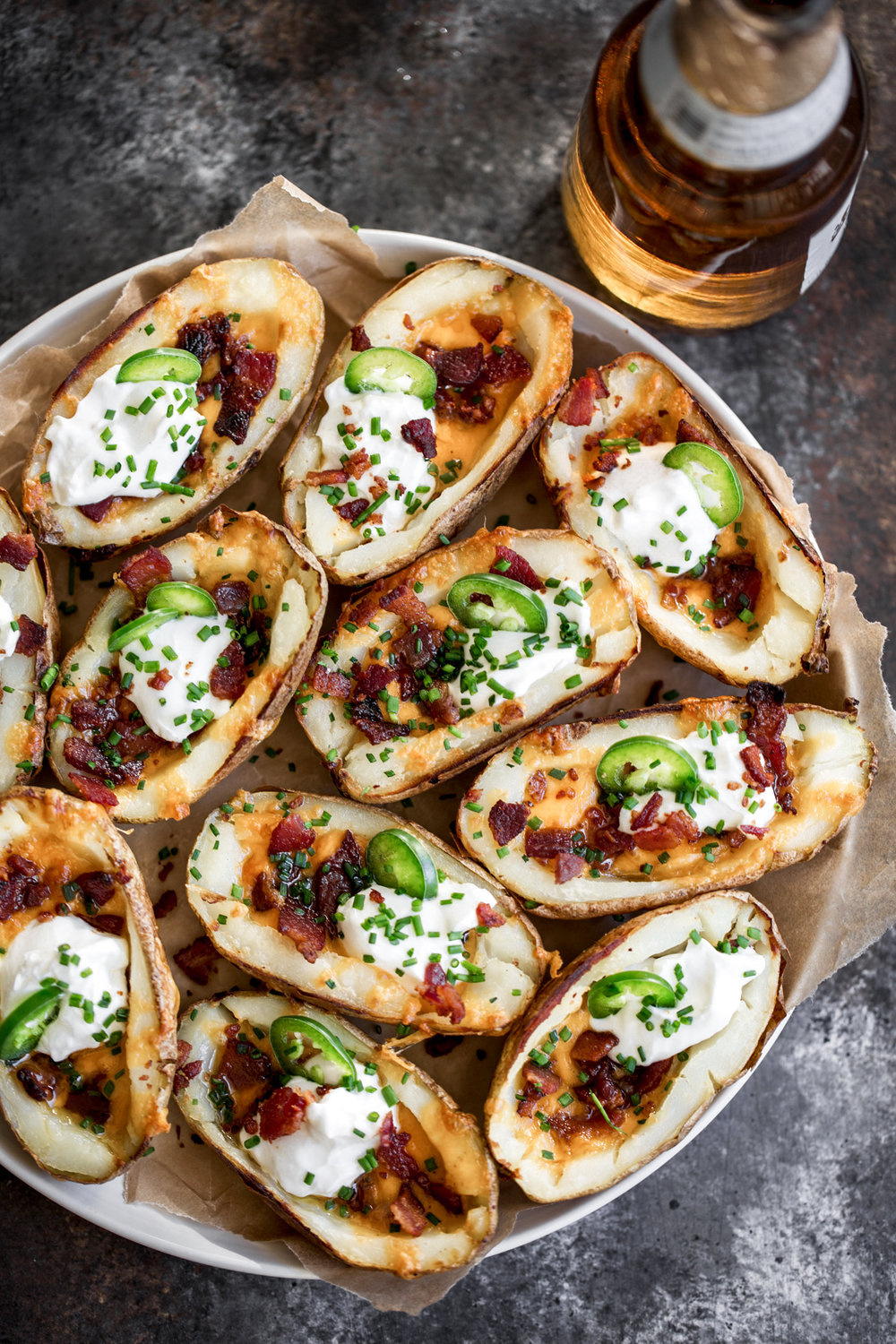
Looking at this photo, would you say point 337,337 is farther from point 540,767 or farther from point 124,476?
point 540,767

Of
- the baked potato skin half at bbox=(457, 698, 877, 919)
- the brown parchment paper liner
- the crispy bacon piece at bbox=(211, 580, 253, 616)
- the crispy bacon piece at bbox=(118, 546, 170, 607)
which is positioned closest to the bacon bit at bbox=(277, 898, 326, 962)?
the brown parchment paper liner

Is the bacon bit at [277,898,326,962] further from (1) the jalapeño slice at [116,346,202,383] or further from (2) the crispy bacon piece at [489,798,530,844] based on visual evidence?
(1) the jalapeño slice at [116,346,202,383]

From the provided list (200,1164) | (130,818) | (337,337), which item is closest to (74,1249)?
(200,1164)

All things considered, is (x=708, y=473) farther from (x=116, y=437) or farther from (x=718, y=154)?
(x=116, y=437)

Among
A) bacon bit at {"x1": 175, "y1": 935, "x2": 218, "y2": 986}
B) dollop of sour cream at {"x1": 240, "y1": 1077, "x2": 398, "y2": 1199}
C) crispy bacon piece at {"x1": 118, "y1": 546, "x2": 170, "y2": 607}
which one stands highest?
crispy bacon piece at {"x1": 118, "y1": 546, "x2": 170, "y2": 607}

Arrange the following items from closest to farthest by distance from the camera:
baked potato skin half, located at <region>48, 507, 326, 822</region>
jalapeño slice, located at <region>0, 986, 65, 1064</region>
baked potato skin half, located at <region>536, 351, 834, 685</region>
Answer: jalapeño slice, located at <region>0, 986, 65, 1064</region>, baked potato skin half, located at <region>48, 507, 326, 822</region>, baked potato skin half, located at <region>536, 351, 834, 685</region>

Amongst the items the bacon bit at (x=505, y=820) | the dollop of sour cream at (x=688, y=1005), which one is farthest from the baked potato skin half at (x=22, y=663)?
the dollop of sour cream at (x=688, y=1005)

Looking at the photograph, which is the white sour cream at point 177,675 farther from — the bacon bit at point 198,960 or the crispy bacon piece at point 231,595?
the bacon bit at point 198,960
